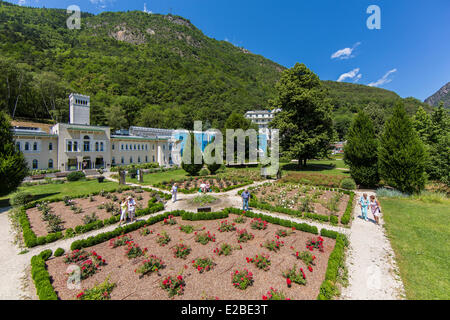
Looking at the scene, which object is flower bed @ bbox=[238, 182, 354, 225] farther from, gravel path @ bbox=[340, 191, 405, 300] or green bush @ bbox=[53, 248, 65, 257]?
green bush @ bbox=[53, 248, 65, 257]

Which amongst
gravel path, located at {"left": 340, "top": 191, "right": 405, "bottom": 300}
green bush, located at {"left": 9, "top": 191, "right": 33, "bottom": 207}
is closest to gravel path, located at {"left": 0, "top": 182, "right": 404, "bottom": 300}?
gravel path, located at {"left": 340, "top": 191, "right": 405, "bottom": 300}

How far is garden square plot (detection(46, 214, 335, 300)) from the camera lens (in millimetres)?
5910

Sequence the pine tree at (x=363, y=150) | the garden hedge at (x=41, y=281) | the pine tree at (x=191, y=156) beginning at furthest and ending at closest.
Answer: the pine tree at (x=191, y=156) < the pine tree at (x=363, y=150) < the garden hedge at (x=41, y=281)

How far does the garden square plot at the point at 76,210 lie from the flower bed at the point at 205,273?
13.6ft

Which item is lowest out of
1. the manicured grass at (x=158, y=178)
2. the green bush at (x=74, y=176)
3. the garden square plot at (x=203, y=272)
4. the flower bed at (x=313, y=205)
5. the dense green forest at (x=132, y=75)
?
the garden square plot at (x=203, y=272)

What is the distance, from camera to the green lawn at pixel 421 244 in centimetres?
604

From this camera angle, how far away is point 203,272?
692 cm

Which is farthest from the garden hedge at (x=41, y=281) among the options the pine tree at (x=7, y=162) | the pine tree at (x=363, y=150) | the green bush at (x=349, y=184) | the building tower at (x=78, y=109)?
the building tower at (x=78, y=109)

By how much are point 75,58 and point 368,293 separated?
10950cm

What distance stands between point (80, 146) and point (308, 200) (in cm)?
3724

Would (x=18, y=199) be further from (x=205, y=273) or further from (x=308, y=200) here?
(x=308, y=200)

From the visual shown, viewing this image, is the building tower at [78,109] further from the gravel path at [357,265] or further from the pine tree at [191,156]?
the gravel path at [357,265]

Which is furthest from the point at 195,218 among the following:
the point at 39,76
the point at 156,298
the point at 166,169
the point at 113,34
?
the point at 113,34
